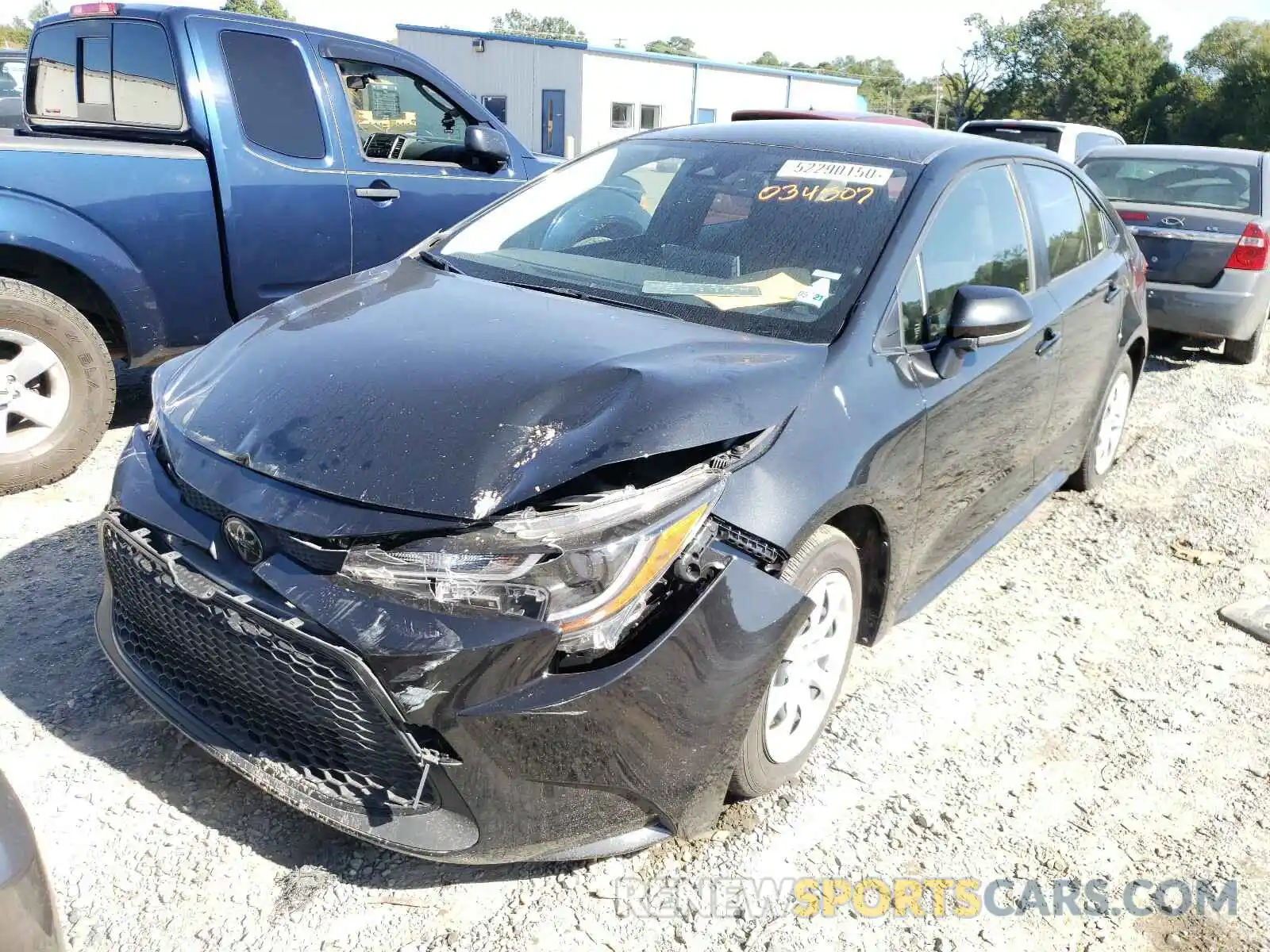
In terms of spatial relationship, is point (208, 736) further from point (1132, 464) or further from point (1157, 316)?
point (1157, 316)

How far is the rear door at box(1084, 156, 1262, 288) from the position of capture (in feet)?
23.6

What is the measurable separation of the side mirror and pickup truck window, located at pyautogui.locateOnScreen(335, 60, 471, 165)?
173 millimetres

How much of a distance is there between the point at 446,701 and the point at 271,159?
11.4 feet

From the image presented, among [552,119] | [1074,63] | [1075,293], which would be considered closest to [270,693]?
[1075,293]

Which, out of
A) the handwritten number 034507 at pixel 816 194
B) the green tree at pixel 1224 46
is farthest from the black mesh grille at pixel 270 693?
the green tree at pixel 1224 46

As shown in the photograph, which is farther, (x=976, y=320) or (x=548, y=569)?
(x=976, y=320)

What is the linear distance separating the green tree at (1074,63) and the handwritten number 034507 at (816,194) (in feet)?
145

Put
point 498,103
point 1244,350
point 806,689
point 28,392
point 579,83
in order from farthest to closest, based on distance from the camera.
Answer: point 498,103 → point 579,83 → point 1244,350 → point 28,392 → point 806,689

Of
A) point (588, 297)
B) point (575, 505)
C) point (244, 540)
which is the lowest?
point (244, 540)

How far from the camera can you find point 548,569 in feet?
6.79

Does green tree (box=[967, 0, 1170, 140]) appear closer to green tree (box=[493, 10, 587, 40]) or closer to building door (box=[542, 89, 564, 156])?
building door (box=[542, 89, 564, 156])

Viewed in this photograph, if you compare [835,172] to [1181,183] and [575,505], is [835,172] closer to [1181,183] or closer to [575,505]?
[575,505]

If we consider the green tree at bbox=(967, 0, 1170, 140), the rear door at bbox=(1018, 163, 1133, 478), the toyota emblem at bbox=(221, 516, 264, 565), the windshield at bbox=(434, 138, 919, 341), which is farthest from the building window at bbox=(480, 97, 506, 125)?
the toyota emblem at bbox=(221, 516, 264, 565)

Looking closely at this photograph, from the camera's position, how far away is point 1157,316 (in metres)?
7.41
